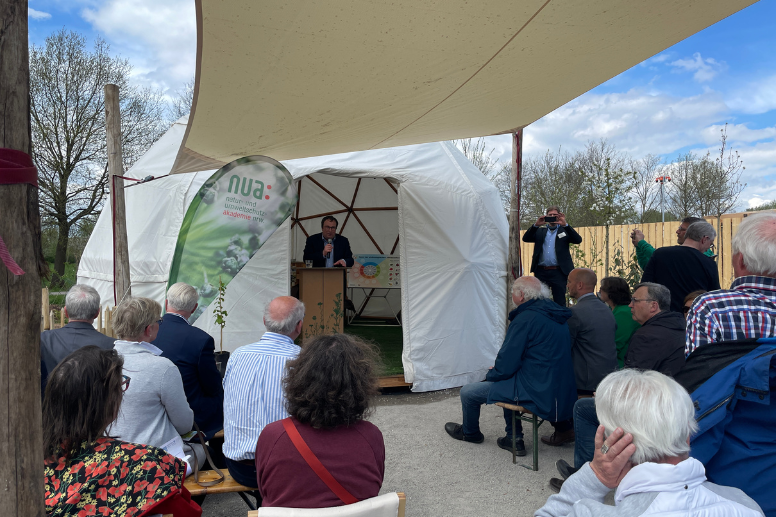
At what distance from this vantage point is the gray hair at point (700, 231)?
392 cm

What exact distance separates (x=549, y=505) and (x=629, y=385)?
42cm

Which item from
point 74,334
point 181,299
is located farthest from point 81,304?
point 181,299

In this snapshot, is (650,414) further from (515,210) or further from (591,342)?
(515,210)

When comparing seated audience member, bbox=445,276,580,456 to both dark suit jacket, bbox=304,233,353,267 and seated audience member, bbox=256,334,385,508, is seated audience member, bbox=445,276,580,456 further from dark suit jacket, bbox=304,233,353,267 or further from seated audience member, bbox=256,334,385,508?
dark suit jacket, bbox=304,233,353,267

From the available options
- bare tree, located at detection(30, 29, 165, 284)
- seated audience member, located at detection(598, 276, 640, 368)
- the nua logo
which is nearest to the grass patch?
the nua logo

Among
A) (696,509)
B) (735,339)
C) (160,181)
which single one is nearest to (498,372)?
(735,339)

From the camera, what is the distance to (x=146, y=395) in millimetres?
2197

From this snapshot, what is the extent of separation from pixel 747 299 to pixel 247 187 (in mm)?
3412

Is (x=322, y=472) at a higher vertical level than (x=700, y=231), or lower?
lower

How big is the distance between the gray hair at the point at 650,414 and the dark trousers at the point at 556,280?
4.51 metres

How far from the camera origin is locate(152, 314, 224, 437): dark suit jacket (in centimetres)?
272

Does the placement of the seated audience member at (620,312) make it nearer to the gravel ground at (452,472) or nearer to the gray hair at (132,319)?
the gravel ground at (452,472)

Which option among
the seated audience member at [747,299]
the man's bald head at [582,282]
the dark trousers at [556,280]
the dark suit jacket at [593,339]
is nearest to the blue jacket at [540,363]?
the dark suit jacket at [593,339]

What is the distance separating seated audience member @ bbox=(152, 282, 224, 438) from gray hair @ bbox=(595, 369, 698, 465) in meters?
2.06
